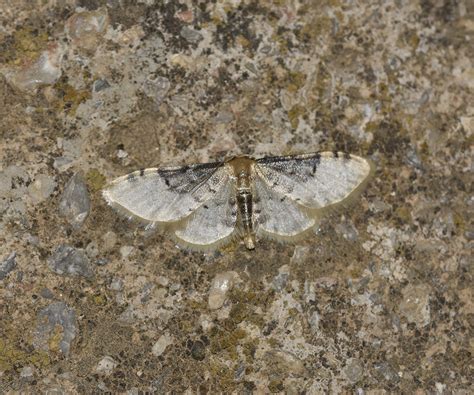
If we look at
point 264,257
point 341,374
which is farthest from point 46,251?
point 341,374

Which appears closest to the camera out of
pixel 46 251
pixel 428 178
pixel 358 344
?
pixel 46 251

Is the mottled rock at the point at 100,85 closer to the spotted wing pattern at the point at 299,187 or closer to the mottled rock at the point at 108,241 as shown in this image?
the mottled rock at the point at 108,241

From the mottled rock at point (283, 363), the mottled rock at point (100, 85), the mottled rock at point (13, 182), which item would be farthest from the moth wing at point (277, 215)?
the mottled rock at point (13, 182)

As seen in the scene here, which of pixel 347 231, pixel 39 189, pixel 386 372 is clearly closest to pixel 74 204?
pixel 39 189

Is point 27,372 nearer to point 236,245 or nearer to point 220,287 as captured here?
point 220,287

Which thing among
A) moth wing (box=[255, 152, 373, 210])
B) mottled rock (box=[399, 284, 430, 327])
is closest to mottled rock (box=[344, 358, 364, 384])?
mottled rock (box=[399, 284, 430, 327])

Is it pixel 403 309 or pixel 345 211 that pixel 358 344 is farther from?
pixel 345 211
